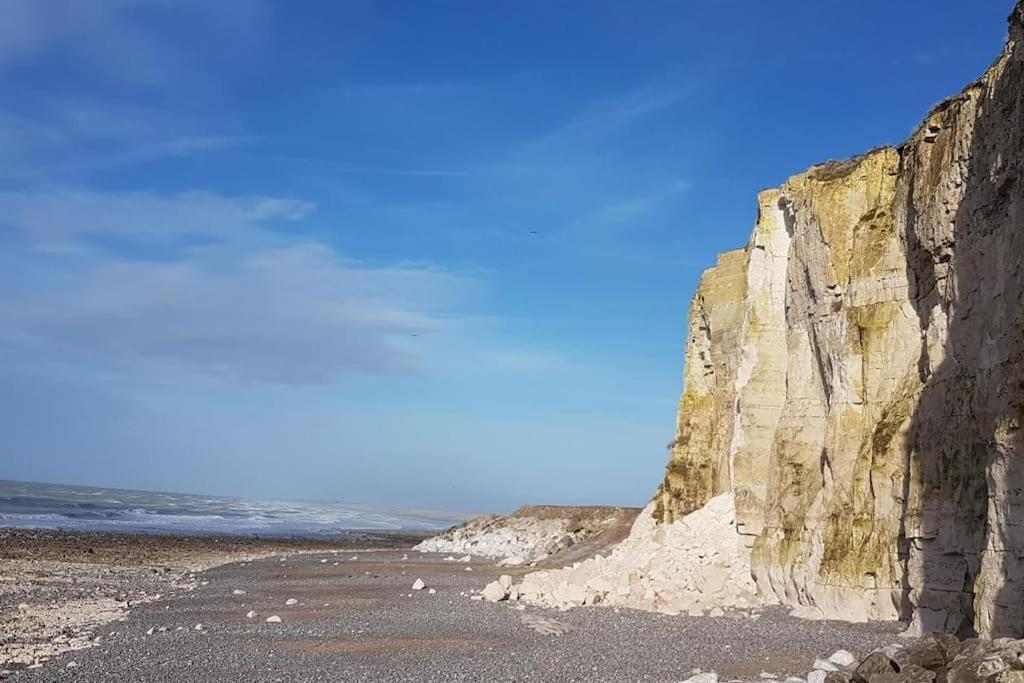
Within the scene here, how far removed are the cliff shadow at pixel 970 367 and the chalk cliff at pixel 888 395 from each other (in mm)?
35

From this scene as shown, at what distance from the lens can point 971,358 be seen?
48.3ft

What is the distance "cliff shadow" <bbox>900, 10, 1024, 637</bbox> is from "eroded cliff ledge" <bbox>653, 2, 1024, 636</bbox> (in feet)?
0.11

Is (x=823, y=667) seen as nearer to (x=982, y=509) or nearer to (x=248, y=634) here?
(x=982, y=509)

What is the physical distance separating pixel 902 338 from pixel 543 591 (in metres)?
9.68

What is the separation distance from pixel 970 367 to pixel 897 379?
2797 mm

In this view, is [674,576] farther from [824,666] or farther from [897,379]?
[824,666]

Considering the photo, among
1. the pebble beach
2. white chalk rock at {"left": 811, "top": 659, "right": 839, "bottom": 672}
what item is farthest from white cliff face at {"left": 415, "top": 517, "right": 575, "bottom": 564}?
white chalk rock at {"left": 811, "top": 659, "right": 839, "bottom": 672}

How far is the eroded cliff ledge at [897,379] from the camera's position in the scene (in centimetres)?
1305

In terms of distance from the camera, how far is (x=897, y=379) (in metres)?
17.5

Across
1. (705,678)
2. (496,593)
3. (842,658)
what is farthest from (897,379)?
(496,593)

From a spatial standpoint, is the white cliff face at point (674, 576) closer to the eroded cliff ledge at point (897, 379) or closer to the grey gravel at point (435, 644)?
the eroded cliff ledge at point (897, 379)

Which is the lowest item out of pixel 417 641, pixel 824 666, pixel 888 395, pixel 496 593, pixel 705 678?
pixel 417 641

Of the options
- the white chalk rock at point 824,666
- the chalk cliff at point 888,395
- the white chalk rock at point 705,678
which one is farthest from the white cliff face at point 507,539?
the white chalk rock at point 705,678

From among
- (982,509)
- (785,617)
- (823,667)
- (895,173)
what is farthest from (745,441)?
(823,667)
